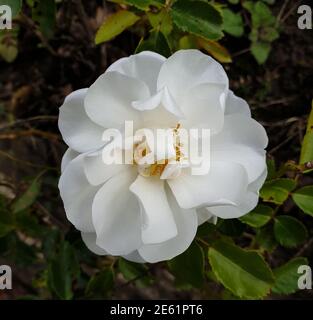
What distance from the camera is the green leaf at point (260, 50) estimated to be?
1.49m

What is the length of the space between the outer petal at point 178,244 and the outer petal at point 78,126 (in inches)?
6.7

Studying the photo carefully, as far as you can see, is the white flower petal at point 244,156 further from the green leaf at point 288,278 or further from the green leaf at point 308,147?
the green leaf at point 288,278

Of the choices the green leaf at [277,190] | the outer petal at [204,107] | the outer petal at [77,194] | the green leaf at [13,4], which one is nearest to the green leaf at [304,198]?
the green leaf at [277,190]

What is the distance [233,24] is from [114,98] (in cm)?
81

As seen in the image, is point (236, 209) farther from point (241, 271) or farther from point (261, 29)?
A: point (261, 29)

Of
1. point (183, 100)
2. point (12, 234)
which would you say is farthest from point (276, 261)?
point (183, 100)

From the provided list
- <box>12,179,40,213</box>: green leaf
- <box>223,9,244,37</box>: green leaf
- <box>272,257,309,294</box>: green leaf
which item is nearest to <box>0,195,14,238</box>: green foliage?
<box>12,179,40,213</box>: green leaf

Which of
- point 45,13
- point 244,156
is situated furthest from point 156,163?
point 45,13

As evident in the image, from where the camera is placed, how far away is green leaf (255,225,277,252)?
108cm

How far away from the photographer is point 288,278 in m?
1.09

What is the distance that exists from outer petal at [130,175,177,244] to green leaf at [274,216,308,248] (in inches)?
12.7

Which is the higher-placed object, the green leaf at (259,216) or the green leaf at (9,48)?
the green leaf at (9,48)

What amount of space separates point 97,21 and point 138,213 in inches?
36.2

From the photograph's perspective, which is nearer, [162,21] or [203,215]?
[203,215]
